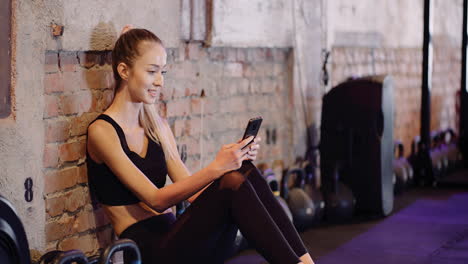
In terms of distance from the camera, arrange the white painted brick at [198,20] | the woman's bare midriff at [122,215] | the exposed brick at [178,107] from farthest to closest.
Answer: the white painted brick at [198,20] < the exposed brick at [178,107] < the woman's bare midriff at [122,215]

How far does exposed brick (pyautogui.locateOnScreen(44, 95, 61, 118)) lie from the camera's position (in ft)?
10.6

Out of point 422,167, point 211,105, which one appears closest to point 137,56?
point 211,105

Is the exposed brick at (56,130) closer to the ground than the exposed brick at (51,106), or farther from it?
closer to the ground

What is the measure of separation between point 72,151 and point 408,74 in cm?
527

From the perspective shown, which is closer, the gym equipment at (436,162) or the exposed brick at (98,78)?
the exposed brick at (98,78)

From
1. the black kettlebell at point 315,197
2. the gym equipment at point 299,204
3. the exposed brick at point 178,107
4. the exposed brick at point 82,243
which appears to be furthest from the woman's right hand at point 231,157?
the black kettlebell at point 315,197

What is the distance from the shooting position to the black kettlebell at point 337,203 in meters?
5.49

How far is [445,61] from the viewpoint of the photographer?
9.62 meters

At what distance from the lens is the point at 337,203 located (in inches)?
216

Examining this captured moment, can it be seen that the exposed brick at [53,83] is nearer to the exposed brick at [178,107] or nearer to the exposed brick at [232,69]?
the exposed brick at [178,107]

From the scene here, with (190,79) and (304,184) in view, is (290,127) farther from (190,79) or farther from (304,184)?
(190,79)

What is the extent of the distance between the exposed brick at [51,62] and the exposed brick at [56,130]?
20 centimetres

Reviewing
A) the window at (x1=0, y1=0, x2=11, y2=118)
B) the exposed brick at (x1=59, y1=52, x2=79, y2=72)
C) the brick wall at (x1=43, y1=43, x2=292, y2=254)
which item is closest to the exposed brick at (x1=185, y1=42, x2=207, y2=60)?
the brick wall at (x1=43, y1=43, x2=292, y2=254)

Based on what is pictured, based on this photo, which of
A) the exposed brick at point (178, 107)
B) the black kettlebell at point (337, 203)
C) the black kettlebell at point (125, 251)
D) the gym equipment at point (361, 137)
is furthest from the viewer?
the gym equipment at point (361, 137)
